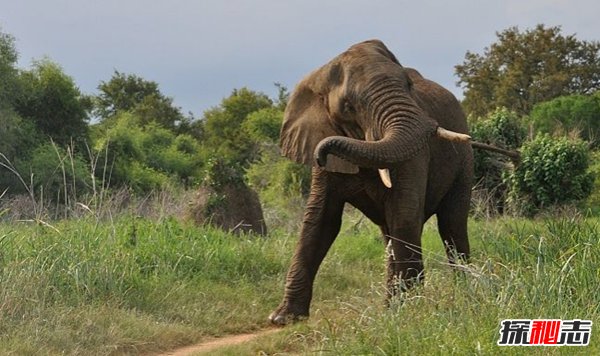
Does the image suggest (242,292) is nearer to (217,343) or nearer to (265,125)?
(217,343)

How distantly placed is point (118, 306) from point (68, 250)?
828mm

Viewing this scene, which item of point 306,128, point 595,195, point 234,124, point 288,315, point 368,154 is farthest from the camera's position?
point 234,124

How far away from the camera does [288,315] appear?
→ 23.7 ft

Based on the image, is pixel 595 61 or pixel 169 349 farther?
pixel 595 61

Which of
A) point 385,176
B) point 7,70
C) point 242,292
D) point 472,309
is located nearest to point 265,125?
point 7,70

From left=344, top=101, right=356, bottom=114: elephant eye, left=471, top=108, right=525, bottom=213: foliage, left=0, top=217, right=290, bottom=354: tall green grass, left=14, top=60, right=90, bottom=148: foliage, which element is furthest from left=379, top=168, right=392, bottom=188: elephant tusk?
left=14, top=60, right=90, bottom=148: foliage

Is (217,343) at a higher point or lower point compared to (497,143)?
lower

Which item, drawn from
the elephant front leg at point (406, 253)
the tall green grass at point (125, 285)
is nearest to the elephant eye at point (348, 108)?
the elephant front leg at point (406, 253)

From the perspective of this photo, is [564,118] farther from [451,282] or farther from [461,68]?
[451,282]

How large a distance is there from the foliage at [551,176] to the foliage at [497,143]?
41 cm

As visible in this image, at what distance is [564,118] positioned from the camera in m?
29.1

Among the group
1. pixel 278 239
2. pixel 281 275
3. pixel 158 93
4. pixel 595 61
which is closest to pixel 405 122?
pixel 281 275

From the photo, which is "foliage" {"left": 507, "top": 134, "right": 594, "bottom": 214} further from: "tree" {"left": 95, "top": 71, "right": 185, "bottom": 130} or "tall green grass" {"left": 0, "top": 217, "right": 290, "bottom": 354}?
"tree" {"left": 95, "top": 71, "right": 185, "bottom": 130}

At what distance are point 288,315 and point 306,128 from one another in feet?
5.16
